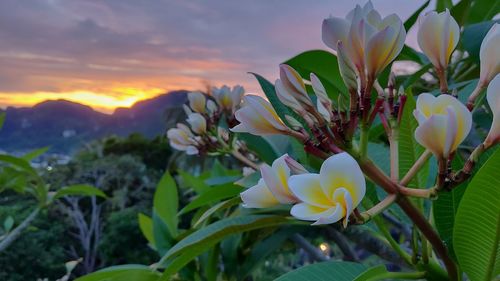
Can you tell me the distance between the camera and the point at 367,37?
33 centimetres

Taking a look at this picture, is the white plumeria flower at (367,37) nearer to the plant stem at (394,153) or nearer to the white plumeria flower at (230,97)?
the plant stem at (394,153)

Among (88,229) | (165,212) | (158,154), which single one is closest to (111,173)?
(88,229)

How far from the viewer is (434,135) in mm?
291

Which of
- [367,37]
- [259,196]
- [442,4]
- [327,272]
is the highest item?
[442,4]

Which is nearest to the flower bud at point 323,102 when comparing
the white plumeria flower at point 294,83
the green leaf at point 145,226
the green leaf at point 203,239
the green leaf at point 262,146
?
the white plumeria flower at point 294,83

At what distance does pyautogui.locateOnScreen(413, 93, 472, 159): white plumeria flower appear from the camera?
0.93 ft

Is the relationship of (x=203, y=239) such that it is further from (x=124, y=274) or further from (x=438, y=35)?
(x=438, y=35)

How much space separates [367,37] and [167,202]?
865 mm

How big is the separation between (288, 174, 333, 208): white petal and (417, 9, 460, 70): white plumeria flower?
0.52 ft

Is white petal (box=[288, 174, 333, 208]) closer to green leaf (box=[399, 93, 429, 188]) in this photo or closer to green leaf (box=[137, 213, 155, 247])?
green leaf (box=[399, 93, 429, 188])

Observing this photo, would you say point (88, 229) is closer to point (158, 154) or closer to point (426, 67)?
point (158, 154)

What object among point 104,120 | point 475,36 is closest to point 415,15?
point 475,36

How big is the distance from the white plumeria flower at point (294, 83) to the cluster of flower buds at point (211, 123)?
488 millimetres

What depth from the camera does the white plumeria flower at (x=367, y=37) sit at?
32 cm
